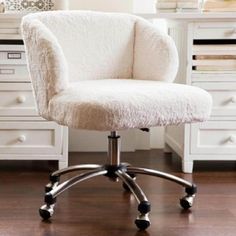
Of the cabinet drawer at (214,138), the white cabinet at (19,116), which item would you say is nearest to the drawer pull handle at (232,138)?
the cabinet drawer at (214,138)

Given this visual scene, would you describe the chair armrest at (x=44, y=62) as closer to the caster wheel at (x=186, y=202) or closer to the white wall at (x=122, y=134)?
the caster wheel at (x=186, y=202)

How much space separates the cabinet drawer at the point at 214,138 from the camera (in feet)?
7.19

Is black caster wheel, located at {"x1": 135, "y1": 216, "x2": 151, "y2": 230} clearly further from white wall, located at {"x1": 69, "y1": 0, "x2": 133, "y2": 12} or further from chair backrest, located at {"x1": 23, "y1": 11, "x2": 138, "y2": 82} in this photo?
white wall, located at {"x1": 69, "y1": 0, "x2": 133, "y2": 12}

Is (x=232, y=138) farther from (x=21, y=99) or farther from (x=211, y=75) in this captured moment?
(x=21, y=99)

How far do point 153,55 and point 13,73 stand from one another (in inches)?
26.1

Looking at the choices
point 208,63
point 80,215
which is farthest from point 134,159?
point 80,215

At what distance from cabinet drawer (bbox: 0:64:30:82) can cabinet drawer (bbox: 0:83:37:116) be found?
0.9 inches

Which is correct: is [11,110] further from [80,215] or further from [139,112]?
[139,112]

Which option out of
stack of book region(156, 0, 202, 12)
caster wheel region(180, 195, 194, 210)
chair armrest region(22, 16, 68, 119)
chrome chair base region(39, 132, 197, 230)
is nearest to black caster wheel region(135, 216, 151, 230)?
chrome chair base region(39, 132, 197, 230)

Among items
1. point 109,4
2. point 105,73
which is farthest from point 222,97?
point 109,4

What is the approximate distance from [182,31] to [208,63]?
0.21 metres

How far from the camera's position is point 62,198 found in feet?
6.07

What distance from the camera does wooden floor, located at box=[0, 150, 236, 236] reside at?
1544 millimetres

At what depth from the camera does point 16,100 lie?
6.98ft
